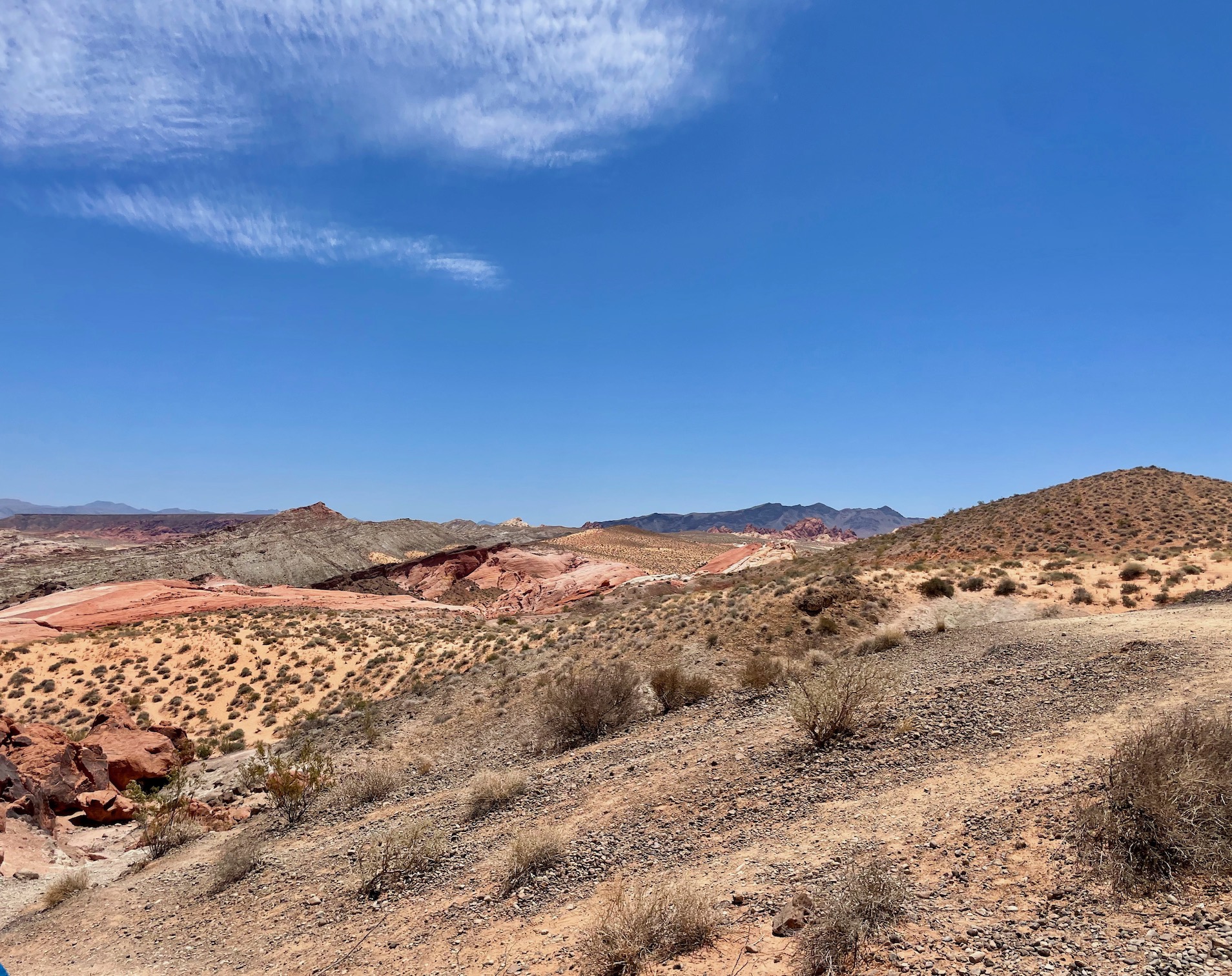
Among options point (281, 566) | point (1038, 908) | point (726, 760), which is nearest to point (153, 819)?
point (726, 760)

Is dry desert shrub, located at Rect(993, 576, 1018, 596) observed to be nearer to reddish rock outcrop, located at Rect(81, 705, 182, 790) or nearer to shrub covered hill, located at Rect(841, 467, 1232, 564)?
shrub covered hill, located at Rect(841, 467, 1232, 564)

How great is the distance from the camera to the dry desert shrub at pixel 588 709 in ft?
41.5

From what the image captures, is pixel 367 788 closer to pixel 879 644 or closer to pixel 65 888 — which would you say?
pixel 65 888

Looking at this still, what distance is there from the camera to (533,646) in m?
23.7

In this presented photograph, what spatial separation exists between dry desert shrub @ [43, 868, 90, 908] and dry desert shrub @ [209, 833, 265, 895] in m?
2.58

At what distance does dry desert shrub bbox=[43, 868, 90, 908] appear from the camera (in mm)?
10344

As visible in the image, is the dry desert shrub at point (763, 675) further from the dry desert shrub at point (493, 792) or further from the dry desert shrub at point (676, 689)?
the dry desert shrub at point (493, 792)

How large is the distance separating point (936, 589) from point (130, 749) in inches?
953

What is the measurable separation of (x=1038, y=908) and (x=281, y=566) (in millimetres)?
71740

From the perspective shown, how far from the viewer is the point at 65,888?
10477 millimetres

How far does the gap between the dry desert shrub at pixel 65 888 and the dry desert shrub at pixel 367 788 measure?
3994mm

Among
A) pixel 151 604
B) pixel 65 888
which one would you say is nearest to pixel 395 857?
pixel 65 888

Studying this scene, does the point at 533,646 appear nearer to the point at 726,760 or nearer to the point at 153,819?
the point at 153,819

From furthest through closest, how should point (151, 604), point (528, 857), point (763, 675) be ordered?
point (151, 604) < point (763, 675) < point (528, 857)
